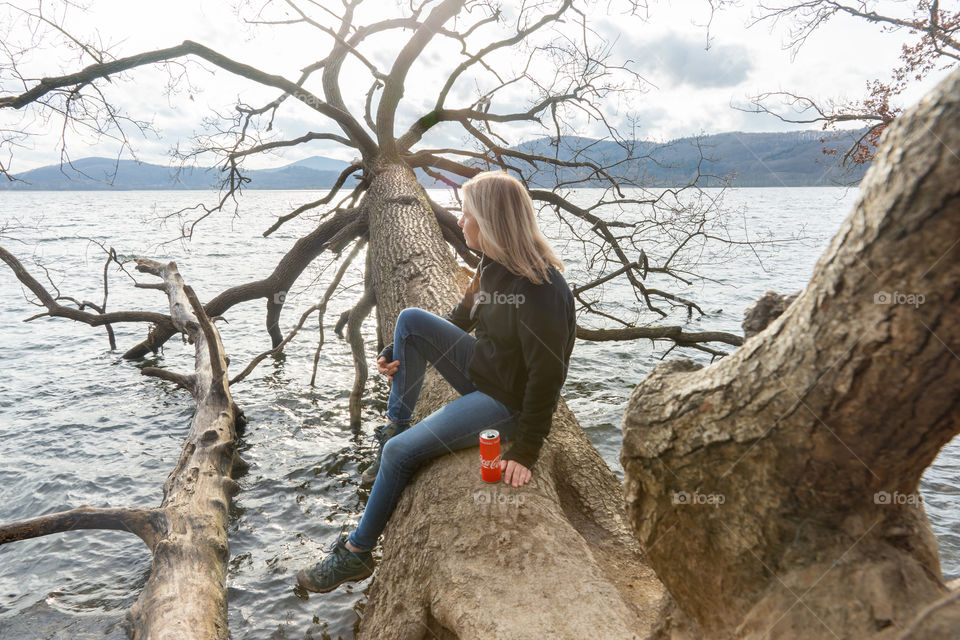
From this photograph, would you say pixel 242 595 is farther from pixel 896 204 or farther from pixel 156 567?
pixel 896 204

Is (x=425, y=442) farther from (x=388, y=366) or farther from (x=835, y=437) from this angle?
(x=835, y=437)

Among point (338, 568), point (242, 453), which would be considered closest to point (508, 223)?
point (338, 568)

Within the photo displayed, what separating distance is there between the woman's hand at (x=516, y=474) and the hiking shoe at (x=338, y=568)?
1.06m

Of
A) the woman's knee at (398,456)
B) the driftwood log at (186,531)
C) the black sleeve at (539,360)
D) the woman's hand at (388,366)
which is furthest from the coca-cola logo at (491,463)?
the driftwood log at (186,531)

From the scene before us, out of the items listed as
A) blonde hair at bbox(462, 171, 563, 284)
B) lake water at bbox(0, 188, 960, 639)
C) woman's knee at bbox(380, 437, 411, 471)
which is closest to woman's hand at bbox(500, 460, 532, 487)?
woman's knee at bbox(380, 437, 411, 471)

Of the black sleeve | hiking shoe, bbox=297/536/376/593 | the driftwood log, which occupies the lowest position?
the driftwood log

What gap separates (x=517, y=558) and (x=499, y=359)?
1.01 metres

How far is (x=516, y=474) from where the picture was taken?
275 centimetres

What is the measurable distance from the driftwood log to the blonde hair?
2556mm

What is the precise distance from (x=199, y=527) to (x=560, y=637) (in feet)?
9.26

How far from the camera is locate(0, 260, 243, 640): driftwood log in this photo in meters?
2.86

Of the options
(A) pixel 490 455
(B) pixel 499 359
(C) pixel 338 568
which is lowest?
(C) pixel 338 568

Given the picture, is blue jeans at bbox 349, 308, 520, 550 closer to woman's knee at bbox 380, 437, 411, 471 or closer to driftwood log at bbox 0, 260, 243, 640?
woman's knee at bbox 380, 437, 411, 471

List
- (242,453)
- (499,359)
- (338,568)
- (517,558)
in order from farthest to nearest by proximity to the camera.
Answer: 1. (242,453)
2. (338,568)
3. (499,359)
4. (517,558)
